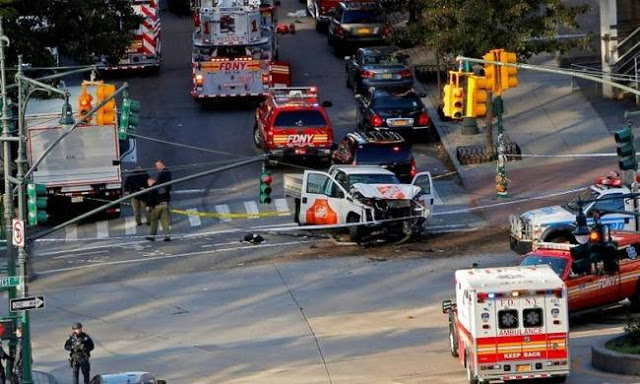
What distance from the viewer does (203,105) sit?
2308 inches

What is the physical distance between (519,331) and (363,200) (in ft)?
42.3

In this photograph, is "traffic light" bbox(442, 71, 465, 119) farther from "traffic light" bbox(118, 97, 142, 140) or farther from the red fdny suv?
the red fdny suv

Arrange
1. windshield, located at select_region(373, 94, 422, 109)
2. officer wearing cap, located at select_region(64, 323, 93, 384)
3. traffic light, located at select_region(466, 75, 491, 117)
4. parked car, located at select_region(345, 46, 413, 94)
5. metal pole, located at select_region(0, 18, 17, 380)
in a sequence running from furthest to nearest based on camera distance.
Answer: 1. parked car, located at select_region(345, 46, 413, 94)
2. windshield, located at select_region(373, 94, 422, 109)
3. metal pole, located at select_region(0, 18, 17, 380)
4. officer wearing cap, located at select_region(64, 323, 93, 384)
5. traffic light, located at select_region(466, 75, 491, 117)

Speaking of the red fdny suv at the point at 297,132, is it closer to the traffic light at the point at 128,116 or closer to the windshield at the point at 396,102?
the windshield at the point at 396,102

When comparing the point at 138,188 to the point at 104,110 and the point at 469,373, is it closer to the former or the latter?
the point at 104,110

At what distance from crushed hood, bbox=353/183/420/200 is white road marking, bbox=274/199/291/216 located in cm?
387

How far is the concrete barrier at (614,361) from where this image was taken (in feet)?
101

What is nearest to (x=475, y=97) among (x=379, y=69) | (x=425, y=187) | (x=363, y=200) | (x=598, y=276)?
(x=598, y=276)

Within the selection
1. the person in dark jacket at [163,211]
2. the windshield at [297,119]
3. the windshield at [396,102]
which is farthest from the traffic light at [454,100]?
the windshield at [396,102]

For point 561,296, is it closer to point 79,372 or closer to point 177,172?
point 79,372

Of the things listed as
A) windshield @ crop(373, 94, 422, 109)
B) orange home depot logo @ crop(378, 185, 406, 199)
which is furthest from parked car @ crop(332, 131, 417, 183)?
windshield @ crop(373, 94, 422, 109)

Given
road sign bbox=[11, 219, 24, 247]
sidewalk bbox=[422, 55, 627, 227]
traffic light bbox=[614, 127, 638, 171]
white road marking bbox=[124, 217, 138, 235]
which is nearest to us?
traffic light bbox=[614, 127, 638, 171]

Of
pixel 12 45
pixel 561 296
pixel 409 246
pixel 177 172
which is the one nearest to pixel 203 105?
pixel 177 172

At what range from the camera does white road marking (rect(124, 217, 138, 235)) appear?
45.2 meters
